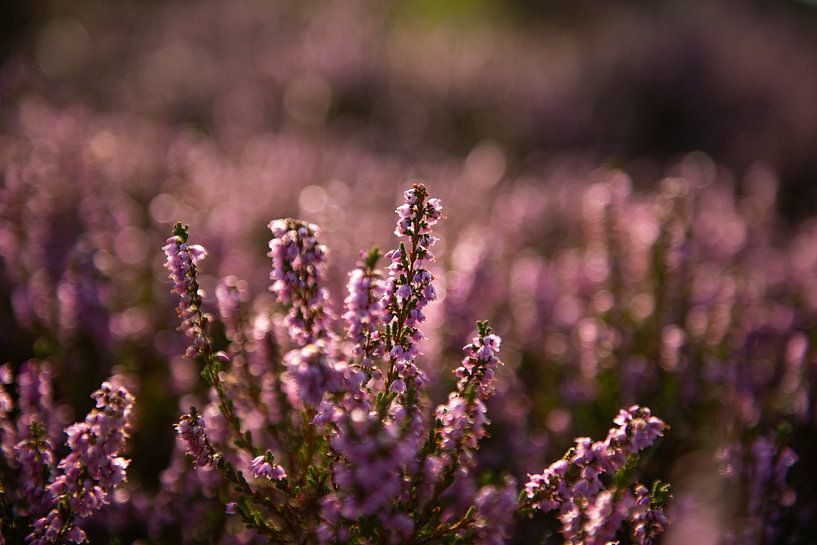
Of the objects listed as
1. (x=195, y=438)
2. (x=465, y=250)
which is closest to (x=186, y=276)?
(x=195, y=438)

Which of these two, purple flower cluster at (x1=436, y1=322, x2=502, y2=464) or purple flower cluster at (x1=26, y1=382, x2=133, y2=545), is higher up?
purple flower cluster at (x1=436, y1=322, x2=502, y2=464)

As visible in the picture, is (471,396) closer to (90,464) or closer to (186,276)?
(186,276)

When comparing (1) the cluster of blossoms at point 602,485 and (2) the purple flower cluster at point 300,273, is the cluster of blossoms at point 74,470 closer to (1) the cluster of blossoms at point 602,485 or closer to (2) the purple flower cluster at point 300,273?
(2) the purple flower cluster at point 300,273

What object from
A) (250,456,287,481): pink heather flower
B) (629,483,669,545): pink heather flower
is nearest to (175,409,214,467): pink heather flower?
(250,456,287,481): pink heather flower

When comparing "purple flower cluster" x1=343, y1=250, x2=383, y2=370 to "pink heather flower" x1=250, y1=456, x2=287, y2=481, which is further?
"pink heather flower" x1=250, y1=456, x2=287, y2=481

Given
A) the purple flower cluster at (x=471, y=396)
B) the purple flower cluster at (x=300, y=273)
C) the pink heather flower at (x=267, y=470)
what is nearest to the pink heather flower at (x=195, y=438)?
the pink heather flower at (x=267, y=470)

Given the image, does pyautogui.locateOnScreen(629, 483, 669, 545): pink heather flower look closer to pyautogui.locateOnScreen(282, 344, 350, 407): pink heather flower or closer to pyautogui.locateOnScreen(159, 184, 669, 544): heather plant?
pyautogui.locateOnScreen(159, 184, 669, 544): heather plant

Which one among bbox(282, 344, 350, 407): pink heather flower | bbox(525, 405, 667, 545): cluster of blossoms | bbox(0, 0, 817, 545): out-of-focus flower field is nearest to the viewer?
bbox(282, 344, 350, 407): pink heather flower
